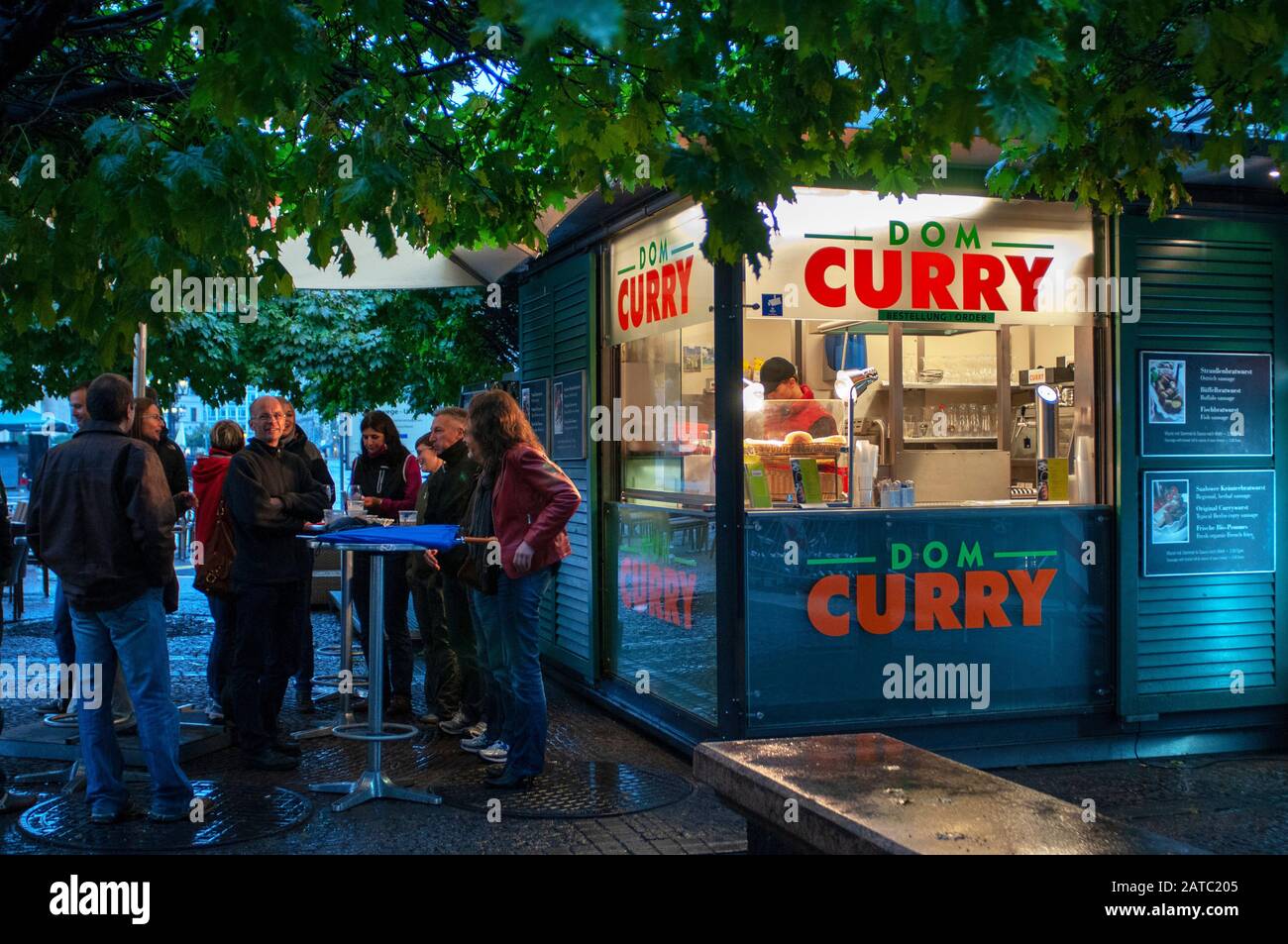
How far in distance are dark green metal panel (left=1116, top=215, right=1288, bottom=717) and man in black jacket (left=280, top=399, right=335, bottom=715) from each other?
4.77 m

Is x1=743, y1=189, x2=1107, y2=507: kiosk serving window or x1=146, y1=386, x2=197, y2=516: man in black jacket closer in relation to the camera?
x1=743, y1=189, x2=1107, y2=507: kiosk serving window

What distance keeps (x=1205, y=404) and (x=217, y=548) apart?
5.94 metres

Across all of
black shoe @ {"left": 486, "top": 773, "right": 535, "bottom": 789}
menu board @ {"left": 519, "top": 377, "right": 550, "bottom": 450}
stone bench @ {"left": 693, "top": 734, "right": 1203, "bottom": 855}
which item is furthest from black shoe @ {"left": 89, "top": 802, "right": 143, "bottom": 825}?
menu board @ {"left": 519, "top": 377, "right": 550, "bottom": 450}

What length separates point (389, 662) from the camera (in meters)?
8.86

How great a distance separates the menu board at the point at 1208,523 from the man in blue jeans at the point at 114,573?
17.9 ft

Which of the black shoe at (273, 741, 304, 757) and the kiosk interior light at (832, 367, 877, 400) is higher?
the kiosk interior light at (832, 367, 877, 400)

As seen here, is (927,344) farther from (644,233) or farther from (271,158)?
(271,158)

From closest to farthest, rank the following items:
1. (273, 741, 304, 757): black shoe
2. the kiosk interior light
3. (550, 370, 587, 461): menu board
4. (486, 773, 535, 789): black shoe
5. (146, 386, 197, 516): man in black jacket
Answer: (486, 773, 535, 789): black shoe, (273, 741, 304, 757): black shoe, the kiosk interior light, (146, 386, 197, 516): man in black jacket, (550, 370, 587, 461): menu board

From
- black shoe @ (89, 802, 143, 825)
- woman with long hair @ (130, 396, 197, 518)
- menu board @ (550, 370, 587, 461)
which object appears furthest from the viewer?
menu board @ (550, 370, 587, 461)

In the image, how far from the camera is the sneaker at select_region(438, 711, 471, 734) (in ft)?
26.8

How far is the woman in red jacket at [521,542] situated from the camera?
6.60 m

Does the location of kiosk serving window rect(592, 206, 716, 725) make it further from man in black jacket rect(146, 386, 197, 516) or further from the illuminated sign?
man in black jacket rect(146, 386, 197, 516)

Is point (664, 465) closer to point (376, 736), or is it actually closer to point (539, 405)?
point (539, 405)
